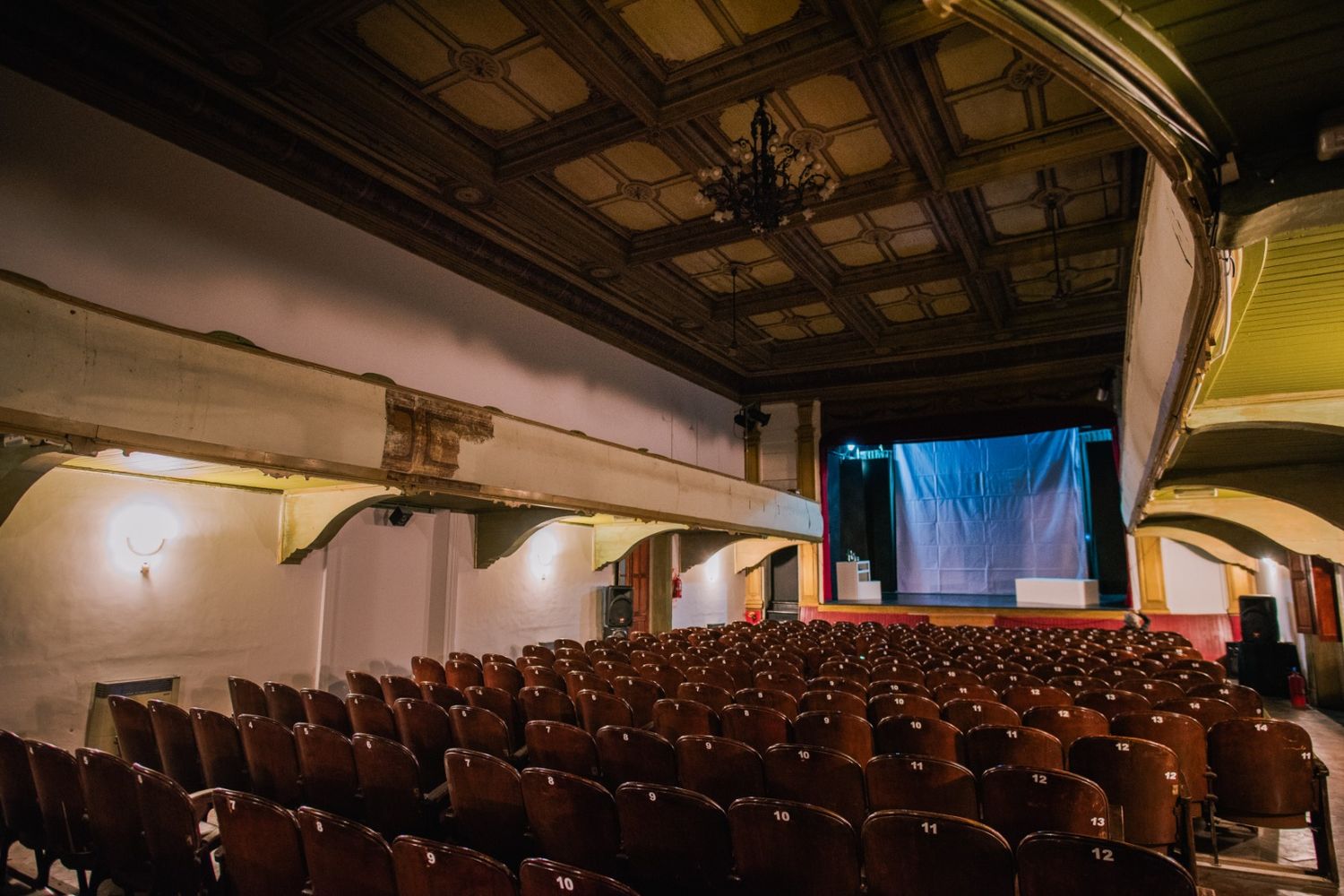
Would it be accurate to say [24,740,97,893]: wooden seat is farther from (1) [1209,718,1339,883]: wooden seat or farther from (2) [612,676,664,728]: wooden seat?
(1) [1209,718,1339,883]: wooden seat

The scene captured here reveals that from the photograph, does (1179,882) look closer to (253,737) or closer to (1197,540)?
(253,737)

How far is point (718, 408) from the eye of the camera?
14.7m

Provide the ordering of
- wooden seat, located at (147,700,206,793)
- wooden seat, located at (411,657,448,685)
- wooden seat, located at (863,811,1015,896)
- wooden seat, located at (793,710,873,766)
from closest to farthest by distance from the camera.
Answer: wooden seat, located at (863,811,1015,896) → wooden seat, located at (793,710,873,766) → wooden seat, located at (147,700,206,793) → wooden seat, located at (411,657,448,685)

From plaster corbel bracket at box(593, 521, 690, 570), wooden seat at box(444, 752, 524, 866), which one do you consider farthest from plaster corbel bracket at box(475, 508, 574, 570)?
wooden seat at box(444, 752, 524, 866)

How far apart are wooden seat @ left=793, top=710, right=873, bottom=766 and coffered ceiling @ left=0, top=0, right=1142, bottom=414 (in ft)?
15.5

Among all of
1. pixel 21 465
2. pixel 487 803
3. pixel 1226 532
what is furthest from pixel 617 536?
pixel 1226 532

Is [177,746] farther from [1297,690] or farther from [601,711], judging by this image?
[1297,690]

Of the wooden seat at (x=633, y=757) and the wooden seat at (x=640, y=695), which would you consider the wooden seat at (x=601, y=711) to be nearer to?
the wooden seat at (x=640, y=695)

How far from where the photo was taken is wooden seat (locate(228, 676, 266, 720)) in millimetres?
4488

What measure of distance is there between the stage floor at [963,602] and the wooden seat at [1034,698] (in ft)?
29.2

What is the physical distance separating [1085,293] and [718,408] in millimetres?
6670

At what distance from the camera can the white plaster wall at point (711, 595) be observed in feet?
42.2

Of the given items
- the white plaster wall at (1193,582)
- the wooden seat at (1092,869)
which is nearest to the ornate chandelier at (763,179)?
A: the wooden seat at (1092,869)

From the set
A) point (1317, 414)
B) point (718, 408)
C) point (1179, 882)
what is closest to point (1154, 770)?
point (1179, 882)
